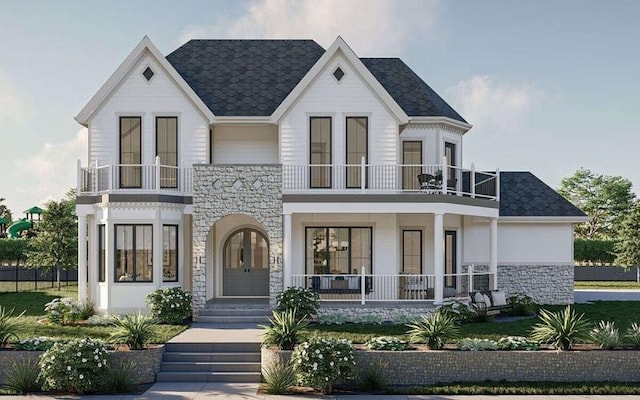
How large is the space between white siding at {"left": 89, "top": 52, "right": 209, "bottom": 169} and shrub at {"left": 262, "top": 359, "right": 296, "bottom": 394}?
33.1ft

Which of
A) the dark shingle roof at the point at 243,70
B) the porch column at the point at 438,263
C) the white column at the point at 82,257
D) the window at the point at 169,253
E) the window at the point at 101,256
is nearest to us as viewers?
the porch column at the point at 438,263

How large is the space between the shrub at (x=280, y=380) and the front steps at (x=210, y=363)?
3.21ft

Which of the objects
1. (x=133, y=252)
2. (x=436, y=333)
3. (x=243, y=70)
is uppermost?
(x=243, y=70)

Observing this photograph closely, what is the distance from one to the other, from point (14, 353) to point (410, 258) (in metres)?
13.5

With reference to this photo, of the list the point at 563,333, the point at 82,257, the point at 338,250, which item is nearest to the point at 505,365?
the point at 563,333

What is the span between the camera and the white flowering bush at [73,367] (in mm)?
12109

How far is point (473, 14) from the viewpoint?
2105 cm

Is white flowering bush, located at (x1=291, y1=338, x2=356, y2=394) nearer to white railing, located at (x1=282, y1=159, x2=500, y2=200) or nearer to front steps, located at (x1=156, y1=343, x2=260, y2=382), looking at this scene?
front steps, located at (x1=156, y1=343, x2=260, y2=382)

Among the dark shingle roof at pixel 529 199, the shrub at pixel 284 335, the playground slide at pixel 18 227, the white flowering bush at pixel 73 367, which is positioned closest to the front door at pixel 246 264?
the shrub at pixel 284 335

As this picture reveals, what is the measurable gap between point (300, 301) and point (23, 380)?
7940 millimetres

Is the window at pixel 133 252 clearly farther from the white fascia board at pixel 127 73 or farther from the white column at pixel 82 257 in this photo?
the white fascia board at pixel 127 73

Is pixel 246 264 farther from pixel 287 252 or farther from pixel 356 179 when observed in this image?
pixel 356 179

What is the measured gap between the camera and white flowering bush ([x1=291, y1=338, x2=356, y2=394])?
12.2 m

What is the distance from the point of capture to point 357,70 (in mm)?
20438
